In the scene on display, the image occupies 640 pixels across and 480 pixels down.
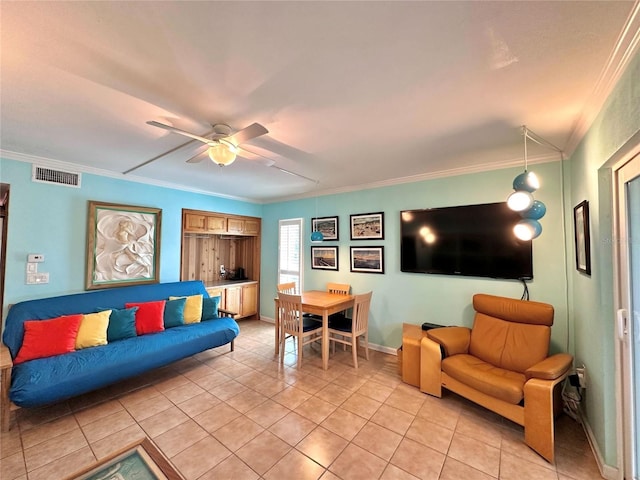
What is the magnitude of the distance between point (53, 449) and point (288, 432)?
5.86 ft

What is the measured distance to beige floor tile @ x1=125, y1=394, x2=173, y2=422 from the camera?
7.77 ft

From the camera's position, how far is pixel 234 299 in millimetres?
5051

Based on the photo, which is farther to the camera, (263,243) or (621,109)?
(263,243)

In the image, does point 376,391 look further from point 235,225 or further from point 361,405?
point 235,225

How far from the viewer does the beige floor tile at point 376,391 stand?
2670mm

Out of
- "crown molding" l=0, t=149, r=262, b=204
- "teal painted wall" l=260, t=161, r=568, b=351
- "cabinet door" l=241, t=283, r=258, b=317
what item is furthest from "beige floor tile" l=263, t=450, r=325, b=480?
"crown molding" l=0, t=149, r=262, b=204

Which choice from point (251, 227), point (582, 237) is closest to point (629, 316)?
point (582, 237)

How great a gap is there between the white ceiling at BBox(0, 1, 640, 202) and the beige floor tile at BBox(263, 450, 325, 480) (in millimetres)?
2574

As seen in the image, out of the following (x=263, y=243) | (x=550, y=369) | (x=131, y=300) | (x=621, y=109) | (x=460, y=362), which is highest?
(x=621, y=109)

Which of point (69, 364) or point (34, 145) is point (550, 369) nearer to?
point (69, 364)

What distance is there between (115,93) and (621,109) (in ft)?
10.1

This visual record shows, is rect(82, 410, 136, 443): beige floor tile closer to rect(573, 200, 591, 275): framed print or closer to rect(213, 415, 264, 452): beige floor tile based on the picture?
→ rect(213, 415, 264, 452): beige floor tile

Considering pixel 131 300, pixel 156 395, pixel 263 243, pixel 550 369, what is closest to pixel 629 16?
pixel 550 369

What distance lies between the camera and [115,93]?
173 cm
